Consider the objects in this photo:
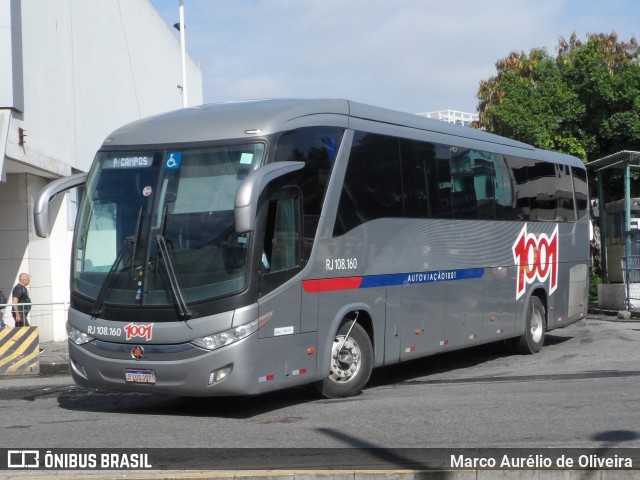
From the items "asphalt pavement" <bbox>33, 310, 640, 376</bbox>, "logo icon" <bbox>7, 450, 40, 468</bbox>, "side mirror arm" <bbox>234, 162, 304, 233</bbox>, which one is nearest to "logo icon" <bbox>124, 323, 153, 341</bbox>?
"side mirror arm" <bbox>234, 162, 304, 233</bbox>

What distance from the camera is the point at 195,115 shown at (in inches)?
429

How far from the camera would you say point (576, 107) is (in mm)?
33281

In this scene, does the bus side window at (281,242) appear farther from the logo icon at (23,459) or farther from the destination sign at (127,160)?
the logo icon at (23,459)

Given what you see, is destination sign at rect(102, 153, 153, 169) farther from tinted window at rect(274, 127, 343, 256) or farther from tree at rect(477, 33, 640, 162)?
tree at rect(477, 33, 640, 162)

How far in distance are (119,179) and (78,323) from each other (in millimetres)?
→ 1699

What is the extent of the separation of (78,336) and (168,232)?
1.71m

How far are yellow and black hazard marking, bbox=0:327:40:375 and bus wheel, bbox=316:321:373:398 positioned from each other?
7.32 meters

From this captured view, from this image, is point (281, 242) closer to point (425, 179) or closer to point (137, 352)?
point (137, 352)

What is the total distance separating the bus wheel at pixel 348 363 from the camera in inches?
451

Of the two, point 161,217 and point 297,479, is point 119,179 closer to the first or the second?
point 161,217

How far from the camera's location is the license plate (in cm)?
1005

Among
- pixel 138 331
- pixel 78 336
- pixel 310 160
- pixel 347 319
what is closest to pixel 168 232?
pixel 138 331

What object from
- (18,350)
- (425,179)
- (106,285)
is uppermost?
(425,179)

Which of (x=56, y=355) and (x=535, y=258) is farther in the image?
(x=56, y=355)
